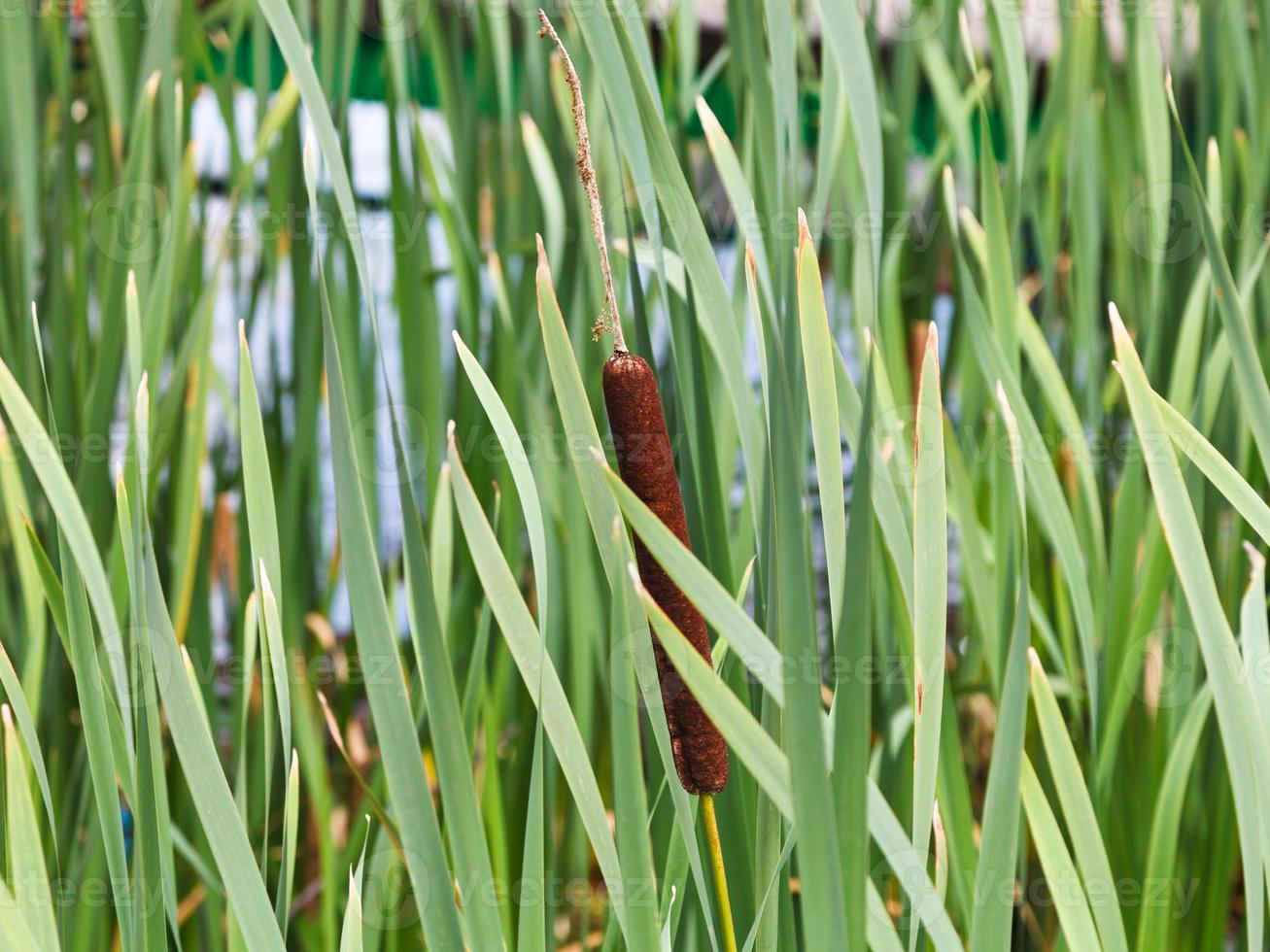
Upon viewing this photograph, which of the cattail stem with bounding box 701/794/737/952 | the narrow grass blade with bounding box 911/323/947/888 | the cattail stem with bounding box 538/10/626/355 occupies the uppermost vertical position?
the cattail stem with bounding box 538/10/626/355

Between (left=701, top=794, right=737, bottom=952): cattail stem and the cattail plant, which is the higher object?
the cattail plant

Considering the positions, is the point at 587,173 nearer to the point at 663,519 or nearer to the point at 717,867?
the point at 663,519

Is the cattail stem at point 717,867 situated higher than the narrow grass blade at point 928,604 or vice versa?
the narrow grass blade at point 928,604

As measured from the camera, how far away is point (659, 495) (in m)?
0.32

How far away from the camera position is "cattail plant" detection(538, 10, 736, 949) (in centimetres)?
31

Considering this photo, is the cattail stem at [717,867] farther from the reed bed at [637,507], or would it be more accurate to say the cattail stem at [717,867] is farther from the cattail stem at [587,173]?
the cattail stem at [587,173]

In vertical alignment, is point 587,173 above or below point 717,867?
above

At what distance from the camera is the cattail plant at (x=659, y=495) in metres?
0.31

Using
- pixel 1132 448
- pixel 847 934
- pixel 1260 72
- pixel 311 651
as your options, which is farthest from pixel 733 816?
pixel 1260 72

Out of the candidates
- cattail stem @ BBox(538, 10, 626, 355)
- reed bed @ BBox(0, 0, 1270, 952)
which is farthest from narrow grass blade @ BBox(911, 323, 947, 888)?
cattail stem @ BBox(538, 10, 626, 355)

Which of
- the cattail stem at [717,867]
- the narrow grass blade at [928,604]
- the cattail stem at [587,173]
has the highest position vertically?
the cattail stem at [587,173]

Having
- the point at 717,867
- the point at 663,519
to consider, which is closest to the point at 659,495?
the point at 663,519

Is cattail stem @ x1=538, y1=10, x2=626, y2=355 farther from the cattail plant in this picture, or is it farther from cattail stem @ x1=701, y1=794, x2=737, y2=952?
cattail stem @ x1=701, y1=794, x2=737, y2=952

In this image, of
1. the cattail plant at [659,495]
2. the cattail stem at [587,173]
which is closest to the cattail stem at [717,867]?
the cattail plant at [659,495]
